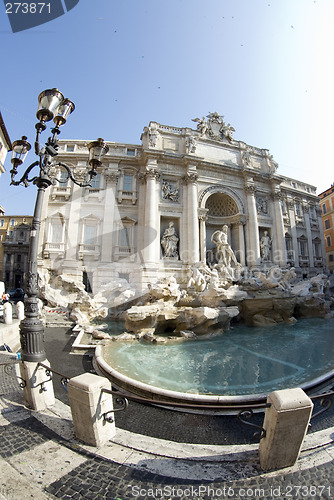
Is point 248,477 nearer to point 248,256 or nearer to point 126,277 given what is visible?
point 126,277

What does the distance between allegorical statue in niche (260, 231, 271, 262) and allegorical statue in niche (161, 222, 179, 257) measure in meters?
8.21

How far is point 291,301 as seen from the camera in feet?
40.0

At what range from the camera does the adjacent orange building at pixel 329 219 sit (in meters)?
27.3

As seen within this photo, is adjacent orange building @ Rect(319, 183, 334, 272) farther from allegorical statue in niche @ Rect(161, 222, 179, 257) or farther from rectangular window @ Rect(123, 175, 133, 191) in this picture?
rectangular window @ Rect(123, 175, 133, 191)

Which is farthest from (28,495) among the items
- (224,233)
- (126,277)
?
(224,233)

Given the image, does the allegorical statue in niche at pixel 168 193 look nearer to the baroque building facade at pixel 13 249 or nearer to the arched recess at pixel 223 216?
the arched recess at pixel 223 216

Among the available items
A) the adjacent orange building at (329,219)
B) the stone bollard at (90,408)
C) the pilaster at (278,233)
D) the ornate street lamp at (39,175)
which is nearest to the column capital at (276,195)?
the pilaster at (278,233)

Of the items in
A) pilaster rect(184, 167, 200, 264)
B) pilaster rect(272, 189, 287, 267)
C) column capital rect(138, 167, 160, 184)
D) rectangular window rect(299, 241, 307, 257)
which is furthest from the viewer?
rectangular window rect(299, 241, 307, 257)

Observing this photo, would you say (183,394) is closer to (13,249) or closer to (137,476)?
(137,476)

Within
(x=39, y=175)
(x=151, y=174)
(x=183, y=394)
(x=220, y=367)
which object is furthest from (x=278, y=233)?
(x=39, y=175)

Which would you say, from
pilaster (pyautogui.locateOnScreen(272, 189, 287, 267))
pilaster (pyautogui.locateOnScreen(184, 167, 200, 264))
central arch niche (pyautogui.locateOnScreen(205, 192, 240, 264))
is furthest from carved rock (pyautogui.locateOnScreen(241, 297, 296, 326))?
pilaster (pyautogui.locateOnScreen(272, 189, 287, 267))

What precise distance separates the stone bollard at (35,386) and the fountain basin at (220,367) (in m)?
1.64

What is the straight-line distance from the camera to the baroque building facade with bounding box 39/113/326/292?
1619cm

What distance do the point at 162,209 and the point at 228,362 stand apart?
13126mm
